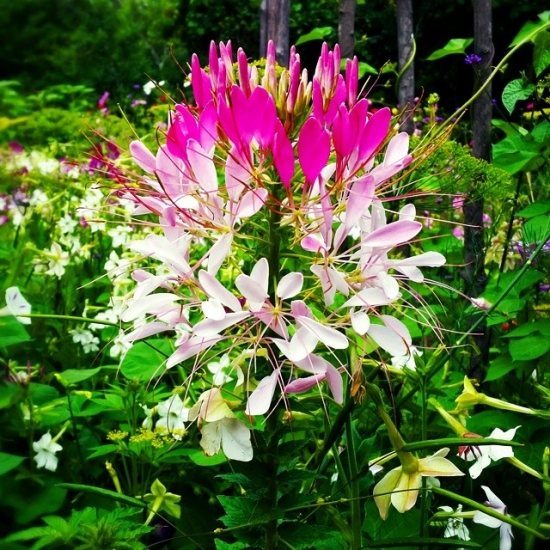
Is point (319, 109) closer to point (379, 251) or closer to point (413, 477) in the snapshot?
point (379, 251)

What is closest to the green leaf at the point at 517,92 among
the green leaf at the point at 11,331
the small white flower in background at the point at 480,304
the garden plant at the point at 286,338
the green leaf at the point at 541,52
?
the garden plant at the point at 286,338

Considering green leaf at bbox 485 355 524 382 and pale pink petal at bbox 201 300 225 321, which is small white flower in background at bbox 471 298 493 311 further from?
pale pink petal at bbox 201 300 225 321

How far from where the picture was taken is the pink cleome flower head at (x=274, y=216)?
2.72 feet

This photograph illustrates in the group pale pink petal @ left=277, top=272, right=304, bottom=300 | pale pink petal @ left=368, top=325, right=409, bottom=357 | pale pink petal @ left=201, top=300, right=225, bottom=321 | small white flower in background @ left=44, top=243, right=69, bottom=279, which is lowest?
small white flower in background @ left=44, top=243, right=69, bottom=279

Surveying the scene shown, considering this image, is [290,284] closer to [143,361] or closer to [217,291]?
[217,291]

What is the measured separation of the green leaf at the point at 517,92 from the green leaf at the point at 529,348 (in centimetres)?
54

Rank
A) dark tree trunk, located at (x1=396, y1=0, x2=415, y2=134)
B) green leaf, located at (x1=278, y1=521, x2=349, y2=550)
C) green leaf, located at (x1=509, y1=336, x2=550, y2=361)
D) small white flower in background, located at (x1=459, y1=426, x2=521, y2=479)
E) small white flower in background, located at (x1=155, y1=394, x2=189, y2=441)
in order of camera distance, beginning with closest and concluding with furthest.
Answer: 1. green leaf, located at (x1=278, y1=521, x2=349, y2=550)
2. small white flower in background, located at (x1=459, y1=426, x2=521, y2=479)
3. small white flower in background, located at (x1=155, y1=394, x2=189, y2=441)
4. green leaf, located at (x1=509, y1=336, x2=550, y2=361)
5. dark tree trunk, located at (x1=396, y1=0, x2=415, y2=134)

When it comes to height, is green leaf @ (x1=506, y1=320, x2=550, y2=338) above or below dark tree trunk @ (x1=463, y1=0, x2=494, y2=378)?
below

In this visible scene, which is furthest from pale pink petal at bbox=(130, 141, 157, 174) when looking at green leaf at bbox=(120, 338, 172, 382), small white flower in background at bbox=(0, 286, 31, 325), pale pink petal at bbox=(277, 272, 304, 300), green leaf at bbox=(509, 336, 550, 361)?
green leaf at bbox=(509, 336, 550, 361)

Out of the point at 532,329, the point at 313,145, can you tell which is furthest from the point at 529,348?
the point at 313,145

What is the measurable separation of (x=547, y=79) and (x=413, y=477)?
1.11m

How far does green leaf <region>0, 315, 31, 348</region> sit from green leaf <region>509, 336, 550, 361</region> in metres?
1.04

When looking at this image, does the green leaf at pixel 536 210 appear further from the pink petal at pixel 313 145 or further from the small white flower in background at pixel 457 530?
the pink petal at pixel 313 145

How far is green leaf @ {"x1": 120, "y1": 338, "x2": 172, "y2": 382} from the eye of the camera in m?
1.59
